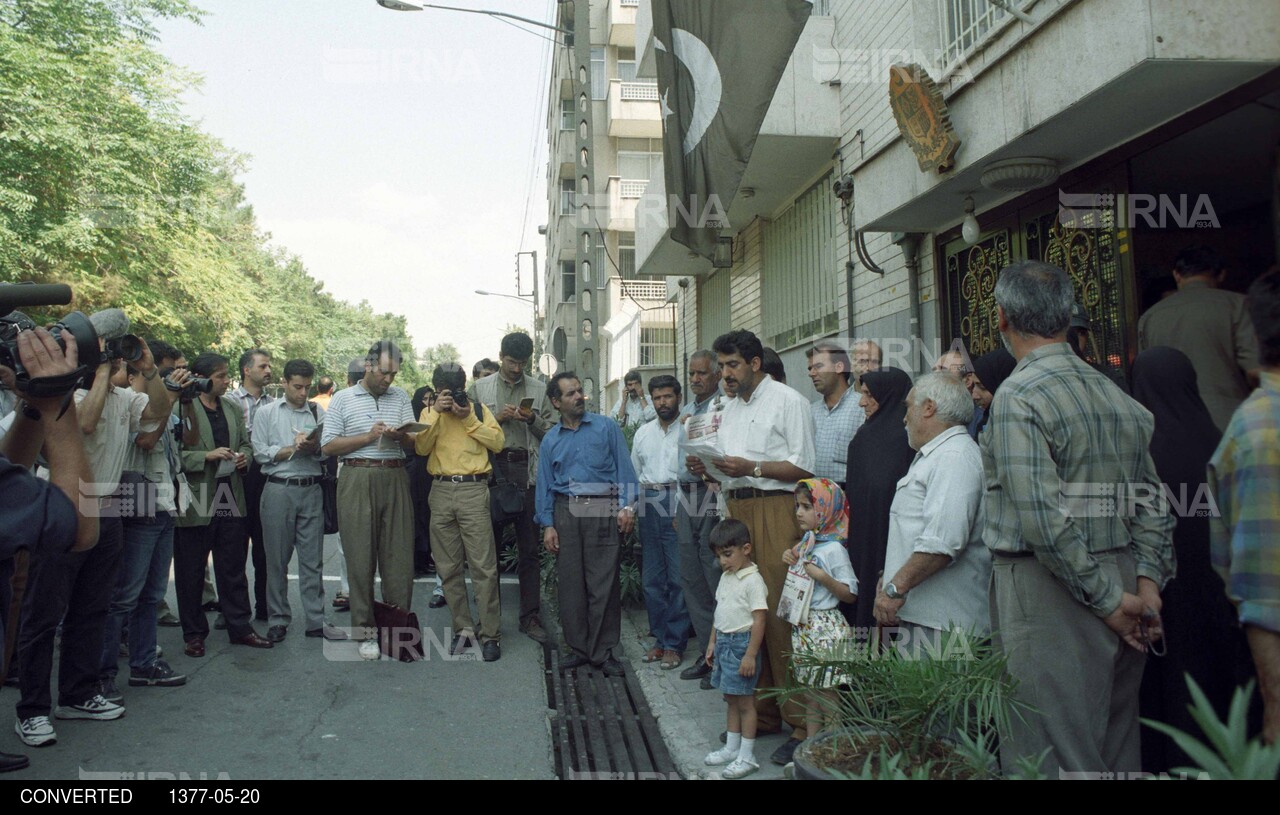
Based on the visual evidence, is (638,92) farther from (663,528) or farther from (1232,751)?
(1232,751)

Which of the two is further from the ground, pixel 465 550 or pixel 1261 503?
pixel 1261 503

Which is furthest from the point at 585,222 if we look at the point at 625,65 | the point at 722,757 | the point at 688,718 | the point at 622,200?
the point at 625,65

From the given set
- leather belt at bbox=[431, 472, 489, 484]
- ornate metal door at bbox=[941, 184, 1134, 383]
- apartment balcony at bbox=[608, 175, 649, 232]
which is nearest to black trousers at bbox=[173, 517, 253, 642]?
leather belt at bbox=[431, 472, 489, 484]

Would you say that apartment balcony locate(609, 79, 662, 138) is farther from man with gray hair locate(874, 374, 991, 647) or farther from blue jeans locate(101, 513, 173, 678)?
man with gray hair locate(874, 374, 991, 647)

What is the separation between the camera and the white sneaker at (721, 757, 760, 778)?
4.14 m

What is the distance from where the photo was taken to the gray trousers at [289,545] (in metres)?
6.66

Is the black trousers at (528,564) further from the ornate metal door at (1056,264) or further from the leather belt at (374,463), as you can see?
the ornate metal door at (1056,264)

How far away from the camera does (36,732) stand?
436 centimetres

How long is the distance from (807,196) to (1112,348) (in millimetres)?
5337

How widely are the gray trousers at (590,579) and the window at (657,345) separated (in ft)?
69.4

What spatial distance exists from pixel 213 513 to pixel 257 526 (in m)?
0.75

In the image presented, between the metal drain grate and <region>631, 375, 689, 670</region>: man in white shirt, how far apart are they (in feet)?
1.32

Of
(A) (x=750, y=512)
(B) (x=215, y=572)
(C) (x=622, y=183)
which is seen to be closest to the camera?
(A) (x=750, y=512)

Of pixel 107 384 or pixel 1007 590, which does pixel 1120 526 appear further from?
pixel 107 384
